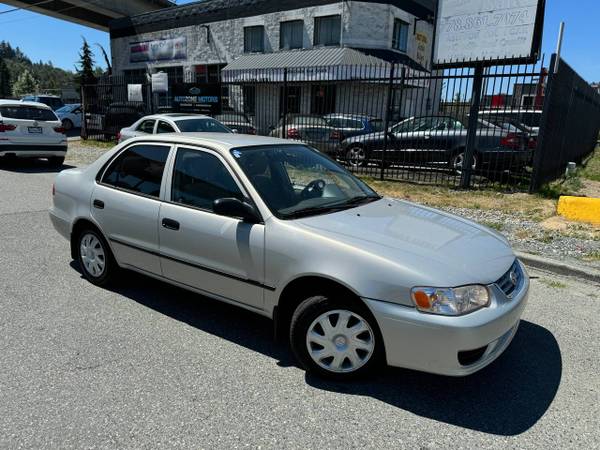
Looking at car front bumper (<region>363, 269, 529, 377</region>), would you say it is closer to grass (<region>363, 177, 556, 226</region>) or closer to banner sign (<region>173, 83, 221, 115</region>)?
grass (<region>363, 177, 556, 226</region>)

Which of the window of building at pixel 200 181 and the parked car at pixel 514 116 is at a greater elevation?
the parked car at pixel 514 116

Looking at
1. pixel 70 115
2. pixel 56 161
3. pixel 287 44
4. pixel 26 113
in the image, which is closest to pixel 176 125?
pixel 26 113

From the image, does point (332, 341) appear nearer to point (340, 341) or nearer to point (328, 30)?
point (340, 341)

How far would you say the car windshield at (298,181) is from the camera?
3441 millimetres

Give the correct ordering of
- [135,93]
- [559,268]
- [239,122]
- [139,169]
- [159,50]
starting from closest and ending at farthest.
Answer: [139,169], [559,268], [239,122], [135,93], [159,50]

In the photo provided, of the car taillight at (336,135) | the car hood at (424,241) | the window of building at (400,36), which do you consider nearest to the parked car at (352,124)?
the car taillight at (336,135)

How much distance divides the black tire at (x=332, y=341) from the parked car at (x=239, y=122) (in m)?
13.0

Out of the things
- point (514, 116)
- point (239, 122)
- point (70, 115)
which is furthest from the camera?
point (70, 115)

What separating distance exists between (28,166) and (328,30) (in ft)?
55.3

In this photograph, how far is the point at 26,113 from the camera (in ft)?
37.9

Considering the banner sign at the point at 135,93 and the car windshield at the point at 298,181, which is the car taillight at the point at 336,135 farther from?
the banner sign at the point at 135,93

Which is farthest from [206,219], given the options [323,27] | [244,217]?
[323,27]

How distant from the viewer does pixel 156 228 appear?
3795 mm

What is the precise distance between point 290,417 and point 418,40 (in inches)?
1088
